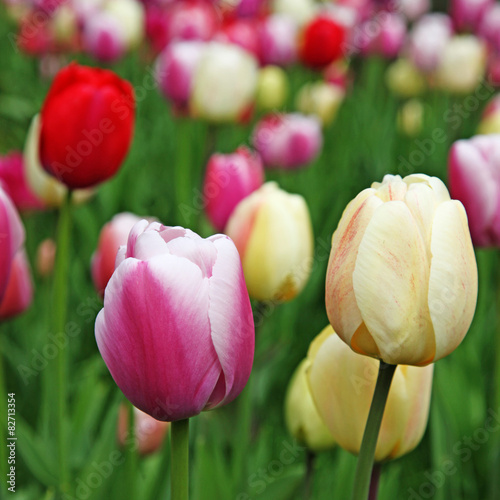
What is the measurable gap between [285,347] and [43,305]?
1.49 feet

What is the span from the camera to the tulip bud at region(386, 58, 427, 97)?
9.73 ft

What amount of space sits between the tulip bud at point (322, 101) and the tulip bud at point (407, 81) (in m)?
0.44

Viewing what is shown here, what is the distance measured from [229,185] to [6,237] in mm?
405

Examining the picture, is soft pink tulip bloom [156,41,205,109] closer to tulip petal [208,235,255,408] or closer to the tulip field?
the tulip field

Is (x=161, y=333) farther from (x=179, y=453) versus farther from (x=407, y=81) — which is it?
(x=407, y=81)

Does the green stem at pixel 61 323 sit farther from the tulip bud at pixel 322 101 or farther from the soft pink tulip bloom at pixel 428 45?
the soft pink tulip bloom at pixel 428 45

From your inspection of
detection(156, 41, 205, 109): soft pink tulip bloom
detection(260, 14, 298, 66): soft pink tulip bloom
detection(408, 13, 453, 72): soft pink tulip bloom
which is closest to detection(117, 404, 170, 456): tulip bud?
detection(156, 41, 205, 109): soft pink tulip bloom

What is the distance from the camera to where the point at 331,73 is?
288 centimetres

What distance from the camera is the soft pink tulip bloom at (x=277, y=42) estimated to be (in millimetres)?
2414

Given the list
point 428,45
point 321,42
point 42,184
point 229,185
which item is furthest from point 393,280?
point 428,45

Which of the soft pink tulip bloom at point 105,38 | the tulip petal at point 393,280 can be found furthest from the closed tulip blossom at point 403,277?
the soft pink tulip bloom at point 105,38

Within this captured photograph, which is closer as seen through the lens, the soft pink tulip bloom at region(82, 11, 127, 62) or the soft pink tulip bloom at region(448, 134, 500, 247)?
the soft pink tulip bloom at region(448, 134, 500, 247)

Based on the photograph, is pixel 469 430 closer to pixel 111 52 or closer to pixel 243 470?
pixel 243 470

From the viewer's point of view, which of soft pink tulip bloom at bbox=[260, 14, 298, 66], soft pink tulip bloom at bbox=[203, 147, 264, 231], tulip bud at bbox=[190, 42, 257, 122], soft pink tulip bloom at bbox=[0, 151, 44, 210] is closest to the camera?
soft pink tulip bloom at bbox=[203, 147, 264, 231]
